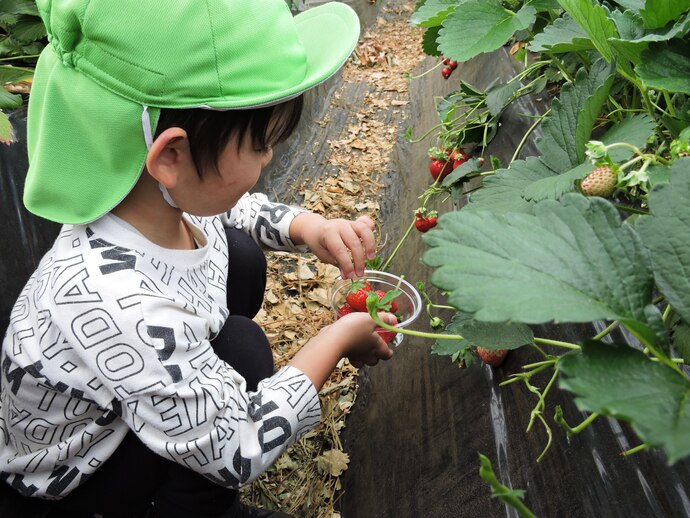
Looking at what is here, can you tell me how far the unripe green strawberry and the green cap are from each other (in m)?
0.44

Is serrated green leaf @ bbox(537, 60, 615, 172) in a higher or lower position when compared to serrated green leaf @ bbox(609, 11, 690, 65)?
lower

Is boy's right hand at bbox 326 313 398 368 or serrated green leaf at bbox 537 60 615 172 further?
boy's right hand at bbox 326 313 398 368

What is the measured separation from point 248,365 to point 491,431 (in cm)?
50

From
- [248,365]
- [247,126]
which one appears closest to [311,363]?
[248,365]

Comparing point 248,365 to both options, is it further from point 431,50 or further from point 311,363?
point 431,50

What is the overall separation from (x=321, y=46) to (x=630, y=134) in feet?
1.76

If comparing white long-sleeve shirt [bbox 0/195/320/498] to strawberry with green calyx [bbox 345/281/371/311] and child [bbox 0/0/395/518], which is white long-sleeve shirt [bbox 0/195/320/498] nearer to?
child [bbox 0/0/395/518]

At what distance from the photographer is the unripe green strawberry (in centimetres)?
76

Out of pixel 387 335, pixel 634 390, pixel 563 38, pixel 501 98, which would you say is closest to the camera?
pixel 634 390

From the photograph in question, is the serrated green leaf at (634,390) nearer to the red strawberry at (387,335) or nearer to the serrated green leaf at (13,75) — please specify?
the red strawberry at (387,335)

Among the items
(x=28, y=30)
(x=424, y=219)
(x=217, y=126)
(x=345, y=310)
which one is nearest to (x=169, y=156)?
(x=217, y=126)

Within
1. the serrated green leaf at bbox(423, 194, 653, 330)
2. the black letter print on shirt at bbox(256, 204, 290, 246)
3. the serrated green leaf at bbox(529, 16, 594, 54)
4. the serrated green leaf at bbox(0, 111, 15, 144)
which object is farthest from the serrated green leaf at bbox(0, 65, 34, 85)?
the serrated green leaf at bbox(423, 194, 653, 330)

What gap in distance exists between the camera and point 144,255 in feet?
3.36

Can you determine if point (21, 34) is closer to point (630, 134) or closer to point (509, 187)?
point (509, 187)
